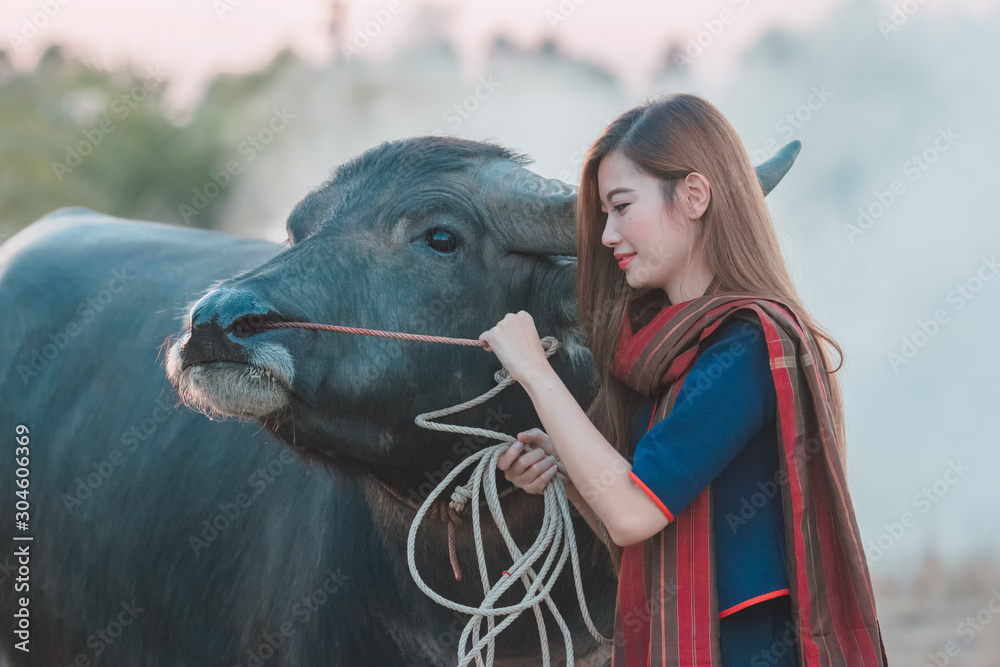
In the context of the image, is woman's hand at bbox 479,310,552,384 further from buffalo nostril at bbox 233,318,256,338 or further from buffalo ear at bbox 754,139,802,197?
buffalo ear at bbox 754,139,802,197

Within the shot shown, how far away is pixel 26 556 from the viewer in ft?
14.3

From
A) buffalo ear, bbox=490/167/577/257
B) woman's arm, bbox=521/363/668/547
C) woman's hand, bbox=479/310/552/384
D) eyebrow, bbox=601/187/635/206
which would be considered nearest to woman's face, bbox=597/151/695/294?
eyebrow, bbox=601/187/635/206

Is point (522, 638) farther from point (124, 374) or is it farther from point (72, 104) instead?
point (72, 104)

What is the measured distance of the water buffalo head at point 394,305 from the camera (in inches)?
95.7

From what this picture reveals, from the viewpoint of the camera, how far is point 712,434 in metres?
1.99

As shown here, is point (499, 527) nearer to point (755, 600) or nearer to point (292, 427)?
point (292, 427)

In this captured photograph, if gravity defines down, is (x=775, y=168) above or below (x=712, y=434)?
above

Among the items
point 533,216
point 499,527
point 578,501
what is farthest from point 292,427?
point 533,216
